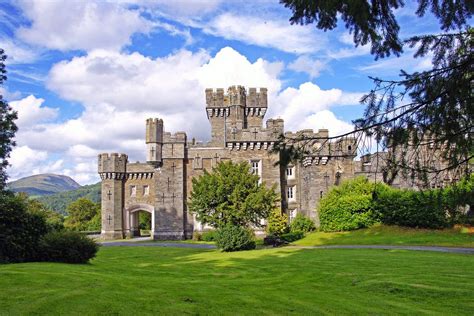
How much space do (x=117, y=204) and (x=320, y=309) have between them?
43544 millimetres

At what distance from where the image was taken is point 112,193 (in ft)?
163

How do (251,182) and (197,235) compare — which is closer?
(251,182)

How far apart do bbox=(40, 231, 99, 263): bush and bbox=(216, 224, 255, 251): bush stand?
12214 millimetres

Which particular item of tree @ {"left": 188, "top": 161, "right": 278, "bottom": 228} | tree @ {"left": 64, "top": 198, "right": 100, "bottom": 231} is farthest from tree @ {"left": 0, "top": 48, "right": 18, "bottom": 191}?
tree @ {"left": 64, "top": 198, "right": 100, "bottom": 231}

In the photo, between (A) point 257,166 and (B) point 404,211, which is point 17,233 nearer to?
(B) point 404,211

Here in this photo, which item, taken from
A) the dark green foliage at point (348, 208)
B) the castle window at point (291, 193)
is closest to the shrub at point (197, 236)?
the castle window at point (291, 193)

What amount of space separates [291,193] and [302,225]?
5.53 metres

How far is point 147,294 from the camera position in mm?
9992

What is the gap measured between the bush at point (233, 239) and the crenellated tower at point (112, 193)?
24.9 meters

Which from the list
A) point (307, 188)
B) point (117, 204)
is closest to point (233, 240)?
point (307, 188)

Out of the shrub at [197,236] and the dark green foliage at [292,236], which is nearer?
the dark green foliage at [292,236]

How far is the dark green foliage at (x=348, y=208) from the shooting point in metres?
35.4

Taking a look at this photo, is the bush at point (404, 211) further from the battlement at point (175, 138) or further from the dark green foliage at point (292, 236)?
the battlement at point (175, 138)

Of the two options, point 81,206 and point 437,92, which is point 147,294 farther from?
point 81,206
